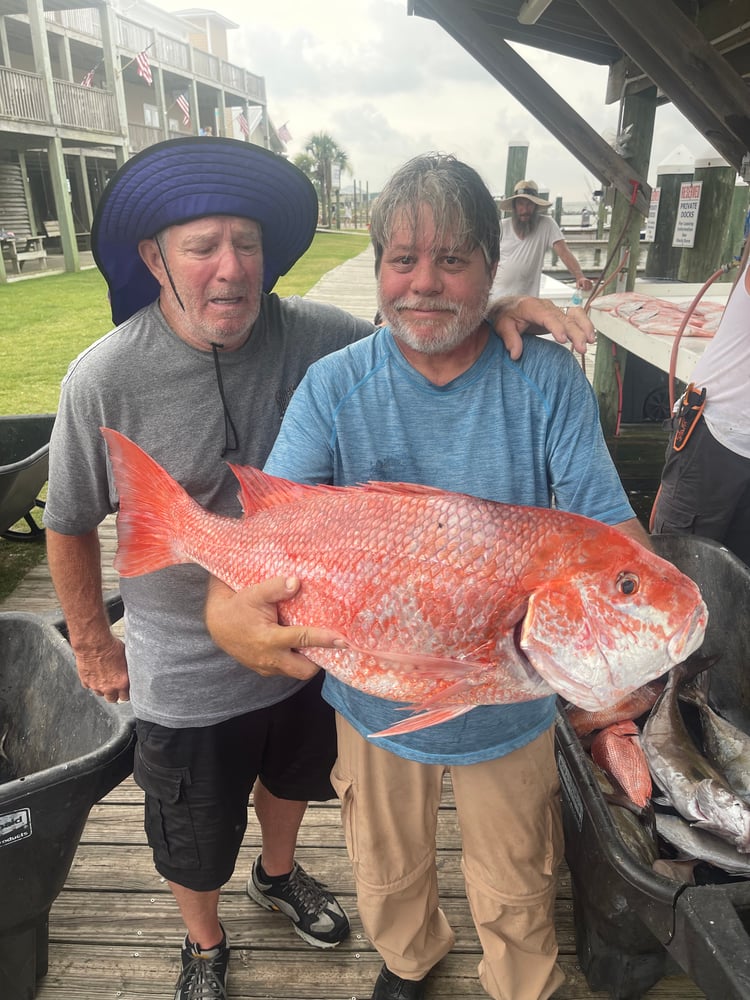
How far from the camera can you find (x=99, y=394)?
183 cm

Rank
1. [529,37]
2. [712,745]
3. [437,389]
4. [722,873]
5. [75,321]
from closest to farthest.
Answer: [437,389] < [722,873] < [712,745] < [529,37] < [75,321]

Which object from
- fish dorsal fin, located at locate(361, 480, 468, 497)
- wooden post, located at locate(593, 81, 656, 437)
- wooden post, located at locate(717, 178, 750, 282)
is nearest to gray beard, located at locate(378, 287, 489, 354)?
fish dorsal fin, located at locate(361, 480, 468, 497)

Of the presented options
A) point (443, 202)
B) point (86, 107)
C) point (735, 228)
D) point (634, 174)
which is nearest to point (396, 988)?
point (443, 202)

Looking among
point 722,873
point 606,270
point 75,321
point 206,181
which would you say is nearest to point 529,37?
point 606,270

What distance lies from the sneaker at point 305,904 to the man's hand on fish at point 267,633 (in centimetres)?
138

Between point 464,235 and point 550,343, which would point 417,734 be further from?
point 464,235

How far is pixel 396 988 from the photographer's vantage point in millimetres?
2178

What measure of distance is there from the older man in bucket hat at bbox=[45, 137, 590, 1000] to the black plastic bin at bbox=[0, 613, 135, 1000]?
5.8 inches

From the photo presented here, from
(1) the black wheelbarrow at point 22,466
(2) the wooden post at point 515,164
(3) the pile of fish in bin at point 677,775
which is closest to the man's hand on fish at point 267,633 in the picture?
(3) the pile of fish in bin at point 677,775

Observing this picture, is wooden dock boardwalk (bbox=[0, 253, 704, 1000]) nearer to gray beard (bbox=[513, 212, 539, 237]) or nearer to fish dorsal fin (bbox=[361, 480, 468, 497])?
fish dorsal fin (bbox=[361, 480, 468, 497])

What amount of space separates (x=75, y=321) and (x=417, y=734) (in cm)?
1496

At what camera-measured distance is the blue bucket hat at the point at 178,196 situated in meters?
1.84

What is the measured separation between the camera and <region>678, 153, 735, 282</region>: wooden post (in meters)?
6.94

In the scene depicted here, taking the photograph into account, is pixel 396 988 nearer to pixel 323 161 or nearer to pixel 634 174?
pixel 634 174
